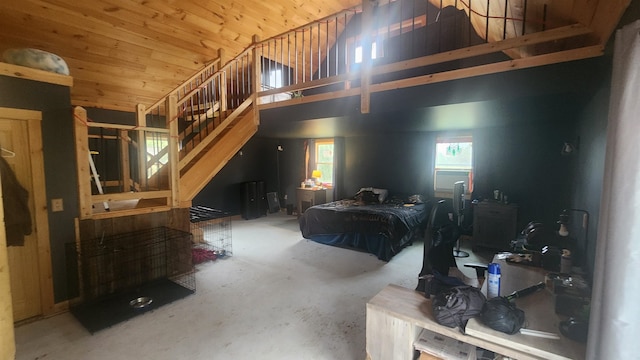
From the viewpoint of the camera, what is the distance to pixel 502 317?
54.6 inches

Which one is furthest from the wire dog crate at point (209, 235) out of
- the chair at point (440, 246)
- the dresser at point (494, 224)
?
the dresser at point (494, 224)

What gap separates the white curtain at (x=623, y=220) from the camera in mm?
1018

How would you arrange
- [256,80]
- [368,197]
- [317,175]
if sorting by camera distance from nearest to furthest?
1. [256,80]
2. [368,197]
3. [317,175]

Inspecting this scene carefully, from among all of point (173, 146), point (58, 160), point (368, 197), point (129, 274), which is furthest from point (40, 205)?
point (368, 197)

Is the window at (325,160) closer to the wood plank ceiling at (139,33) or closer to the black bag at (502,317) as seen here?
the wood plank ceiling at (139,33)

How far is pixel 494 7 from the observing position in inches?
123

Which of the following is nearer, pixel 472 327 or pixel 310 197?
pixel 472 327

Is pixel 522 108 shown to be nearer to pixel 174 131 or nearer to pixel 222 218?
pixel 174 131

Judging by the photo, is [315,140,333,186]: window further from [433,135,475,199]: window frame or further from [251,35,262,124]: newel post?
[251,35,262,124]: newel post

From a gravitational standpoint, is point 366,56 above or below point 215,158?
above

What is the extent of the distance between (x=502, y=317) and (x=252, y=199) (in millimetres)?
6166

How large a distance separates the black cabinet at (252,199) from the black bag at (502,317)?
6.03 meters

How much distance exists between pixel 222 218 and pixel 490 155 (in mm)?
5546

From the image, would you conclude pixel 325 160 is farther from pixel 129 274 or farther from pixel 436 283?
pixel 436 283
